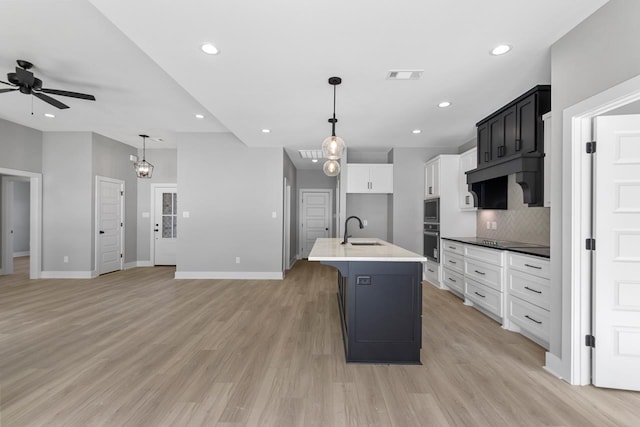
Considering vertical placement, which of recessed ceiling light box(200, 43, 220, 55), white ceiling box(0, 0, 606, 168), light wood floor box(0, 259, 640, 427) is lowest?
light wood floor box(0, 259, 640, 427)

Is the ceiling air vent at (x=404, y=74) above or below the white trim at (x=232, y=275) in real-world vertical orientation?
above

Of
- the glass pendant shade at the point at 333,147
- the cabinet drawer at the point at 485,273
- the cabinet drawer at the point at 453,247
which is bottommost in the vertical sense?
the cabinet drawer at the point at 485,273

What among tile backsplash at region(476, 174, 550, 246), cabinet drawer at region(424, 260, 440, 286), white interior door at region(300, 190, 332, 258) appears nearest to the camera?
tile backsplash at region(476, 174, 550, 246)

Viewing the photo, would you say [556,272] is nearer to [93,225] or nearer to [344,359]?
[344,359]

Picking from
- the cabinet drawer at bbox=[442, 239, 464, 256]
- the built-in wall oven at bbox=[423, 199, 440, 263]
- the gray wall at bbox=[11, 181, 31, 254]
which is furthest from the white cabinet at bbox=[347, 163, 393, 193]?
the gray wall at bbox=[11, 181, 31, 254]

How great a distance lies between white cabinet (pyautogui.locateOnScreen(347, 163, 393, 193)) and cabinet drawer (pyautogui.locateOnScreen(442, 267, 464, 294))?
187 cm

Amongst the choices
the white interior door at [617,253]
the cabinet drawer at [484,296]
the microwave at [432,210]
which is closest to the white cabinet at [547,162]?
the white interior door at [617,253]

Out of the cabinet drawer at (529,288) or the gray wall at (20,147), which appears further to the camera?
the gray wall at (20,147)

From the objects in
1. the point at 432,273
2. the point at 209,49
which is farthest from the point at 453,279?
the point at 209,49

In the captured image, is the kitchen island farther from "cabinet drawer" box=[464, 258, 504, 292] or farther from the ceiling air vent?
the ceiling air vent

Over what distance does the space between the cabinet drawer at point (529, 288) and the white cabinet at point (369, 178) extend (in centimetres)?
301

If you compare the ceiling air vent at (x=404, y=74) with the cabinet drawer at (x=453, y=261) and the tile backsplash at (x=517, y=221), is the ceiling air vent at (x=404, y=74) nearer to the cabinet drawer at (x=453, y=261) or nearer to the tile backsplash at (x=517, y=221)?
the tile backsplash at (x=517, y=221)

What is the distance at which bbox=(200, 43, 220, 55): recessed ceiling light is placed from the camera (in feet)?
7.45

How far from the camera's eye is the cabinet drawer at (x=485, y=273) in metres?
3.29
